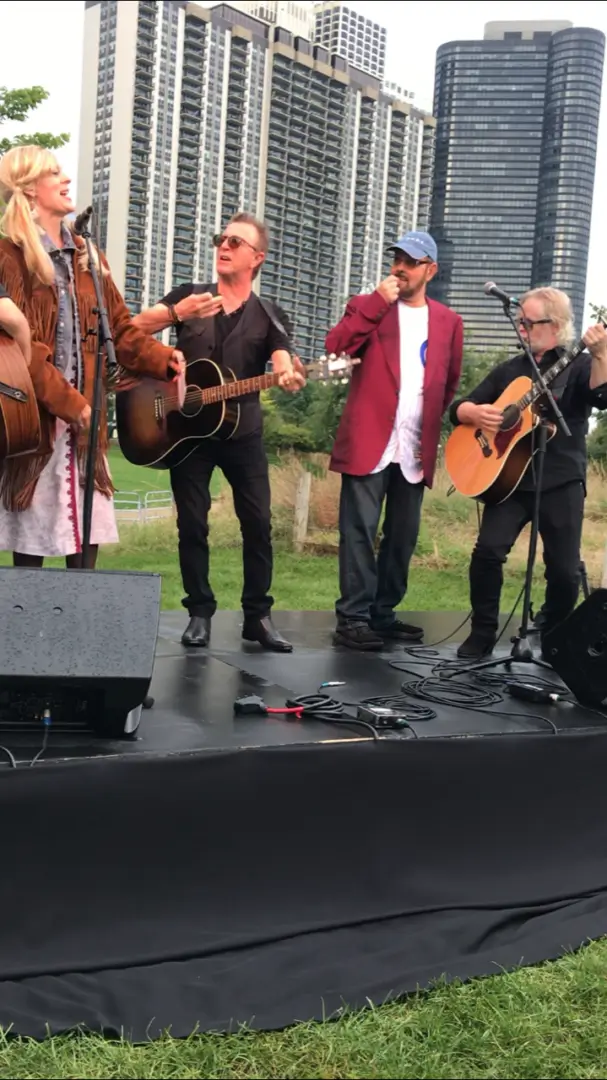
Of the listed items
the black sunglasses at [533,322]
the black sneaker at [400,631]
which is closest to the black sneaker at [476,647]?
→ the black sneaker at [400,631]

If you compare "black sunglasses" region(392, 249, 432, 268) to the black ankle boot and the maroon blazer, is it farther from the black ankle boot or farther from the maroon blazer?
the black ankle boot

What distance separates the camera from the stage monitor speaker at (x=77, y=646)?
223cm

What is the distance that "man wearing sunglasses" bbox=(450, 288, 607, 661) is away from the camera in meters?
3.91

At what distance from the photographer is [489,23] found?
7.29m

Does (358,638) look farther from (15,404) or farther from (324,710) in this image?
(15,404)

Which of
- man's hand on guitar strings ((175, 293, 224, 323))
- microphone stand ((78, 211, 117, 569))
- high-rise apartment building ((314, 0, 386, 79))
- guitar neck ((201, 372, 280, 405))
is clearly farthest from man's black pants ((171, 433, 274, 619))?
high-rise apartment building ((314, 0, 386, 79))

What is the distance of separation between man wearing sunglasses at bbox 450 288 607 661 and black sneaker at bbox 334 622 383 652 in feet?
1.23

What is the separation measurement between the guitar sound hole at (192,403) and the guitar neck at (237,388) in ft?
0.08

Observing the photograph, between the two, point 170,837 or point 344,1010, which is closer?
point 344,1010

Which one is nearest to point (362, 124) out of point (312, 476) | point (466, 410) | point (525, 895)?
point (312, 476)

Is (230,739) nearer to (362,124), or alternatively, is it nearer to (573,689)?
(573,689)

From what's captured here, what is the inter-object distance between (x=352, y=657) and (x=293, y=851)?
1374 mm

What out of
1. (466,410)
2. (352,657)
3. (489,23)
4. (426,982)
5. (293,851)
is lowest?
(426,982)

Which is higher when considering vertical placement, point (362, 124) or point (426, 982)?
point (362, 124)
